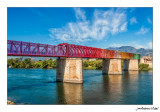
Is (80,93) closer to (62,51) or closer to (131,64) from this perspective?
(62,51)

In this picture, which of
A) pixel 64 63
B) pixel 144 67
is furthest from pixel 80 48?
pixel 144 67

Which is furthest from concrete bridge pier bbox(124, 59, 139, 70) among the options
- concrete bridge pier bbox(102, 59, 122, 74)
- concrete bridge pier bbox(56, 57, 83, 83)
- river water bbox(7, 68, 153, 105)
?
concrete bridge pier bbox(56, 57, 83, 83)

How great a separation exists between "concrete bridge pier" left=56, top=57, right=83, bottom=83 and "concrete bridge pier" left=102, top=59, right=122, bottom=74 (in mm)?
31753

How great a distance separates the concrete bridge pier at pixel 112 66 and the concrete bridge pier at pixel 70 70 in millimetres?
31753

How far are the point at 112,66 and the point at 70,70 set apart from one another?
110 ft

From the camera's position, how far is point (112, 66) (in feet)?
237

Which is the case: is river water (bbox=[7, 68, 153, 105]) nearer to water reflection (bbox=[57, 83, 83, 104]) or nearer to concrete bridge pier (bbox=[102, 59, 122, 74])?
water reflection (bbox=[57, 83, 83, 104])

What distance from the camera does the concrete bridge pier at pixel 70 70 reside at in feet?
141

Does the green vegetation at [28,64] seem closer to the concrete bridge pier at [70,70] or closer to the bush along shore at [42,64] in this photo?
the bush along shore at [42,64]

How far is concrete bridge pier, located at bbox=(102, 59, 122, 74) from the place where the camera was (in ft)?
233

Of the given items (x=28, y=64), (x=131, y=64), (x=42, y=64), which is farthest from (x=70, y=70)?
(x=28, y=64)

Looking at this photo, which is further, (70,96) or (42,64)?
(42,64)
